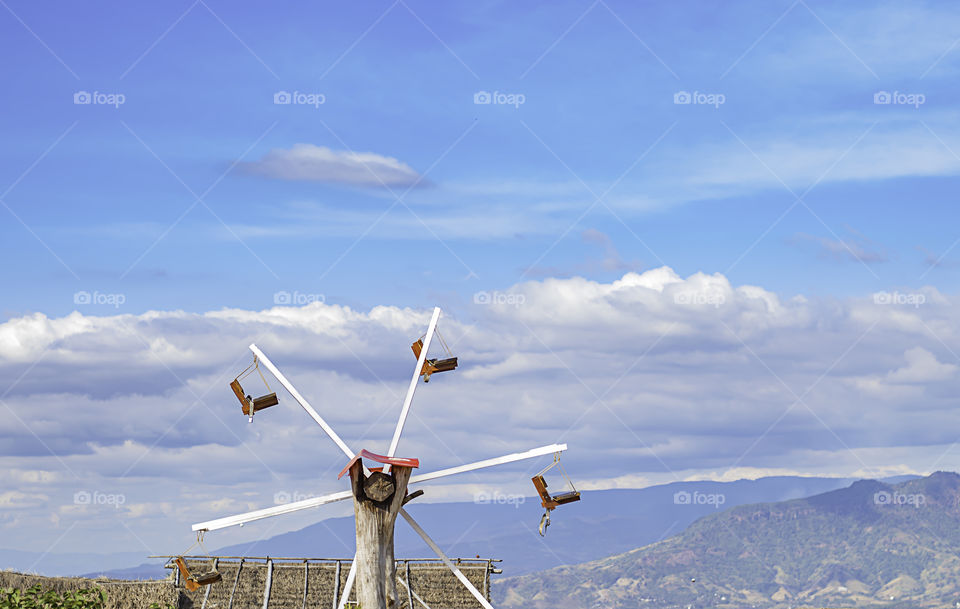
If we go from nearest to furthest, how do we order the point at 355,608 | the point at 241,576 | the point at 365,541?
the point at 365,541, the point at 355,608, the point at 241,576

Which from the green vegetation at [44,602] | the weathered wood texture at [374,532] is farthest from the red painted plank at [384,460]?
the green vegetation at [44,602]

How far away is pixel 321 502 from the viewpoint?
26219mm

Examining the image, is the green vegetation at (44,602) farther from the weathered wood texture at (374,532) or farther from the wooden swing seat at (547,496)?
the wooden swing seat at (547,496)

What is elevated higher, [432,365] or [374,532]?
[432,365]

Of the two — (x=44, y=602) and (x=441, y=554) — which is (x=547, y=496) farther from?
(x=44, y=602)

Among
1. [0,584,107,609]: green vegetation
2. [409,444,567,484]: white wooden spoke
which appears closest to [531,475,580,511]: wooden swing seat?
[409,444,567,484]: white wooden spoke

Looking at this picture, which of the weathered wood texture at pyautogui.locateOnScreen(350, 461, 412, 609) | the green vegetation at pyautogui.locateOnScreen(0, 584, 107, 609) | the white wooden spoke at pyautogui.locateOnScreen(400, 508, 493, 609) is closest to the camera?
the green vegetation at pyautogui.locateOnScreen(0, 584, 107, 609)

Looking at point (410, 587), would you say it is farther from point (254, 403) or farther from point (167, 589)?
point (254, 403)

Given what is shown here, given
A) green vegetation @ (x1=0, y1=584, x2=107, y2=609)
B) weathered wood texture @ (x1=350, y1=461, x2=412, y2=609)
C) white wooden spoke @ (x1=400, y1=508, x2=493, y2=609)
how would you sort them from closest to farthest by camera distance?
green vegetation @ (x1=0, y1=584, x2=107, y2=609)
weathered wood texture @ (x1=350, y1=461, x2=412, y2=609)
white wooden spoke @ (x1=400, y1=508, x2=493, y2=609)

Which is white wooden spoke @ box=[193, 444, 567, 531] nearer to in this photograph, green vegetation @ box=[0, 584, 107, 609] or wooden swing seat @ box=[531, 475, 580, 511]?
wooden swing seat @ box=[531, 475, 580, 511]

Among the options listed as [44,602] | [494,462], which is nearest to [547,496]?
[494,462]

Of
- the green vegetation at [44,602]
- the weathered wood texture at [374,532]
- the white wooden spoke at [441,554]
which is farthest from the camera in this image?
the white wooden spoke at [441,554]

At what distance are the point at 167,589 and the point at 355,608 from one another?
49.7 ft

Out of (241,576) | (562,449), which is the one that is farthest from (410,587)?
(562,449)
